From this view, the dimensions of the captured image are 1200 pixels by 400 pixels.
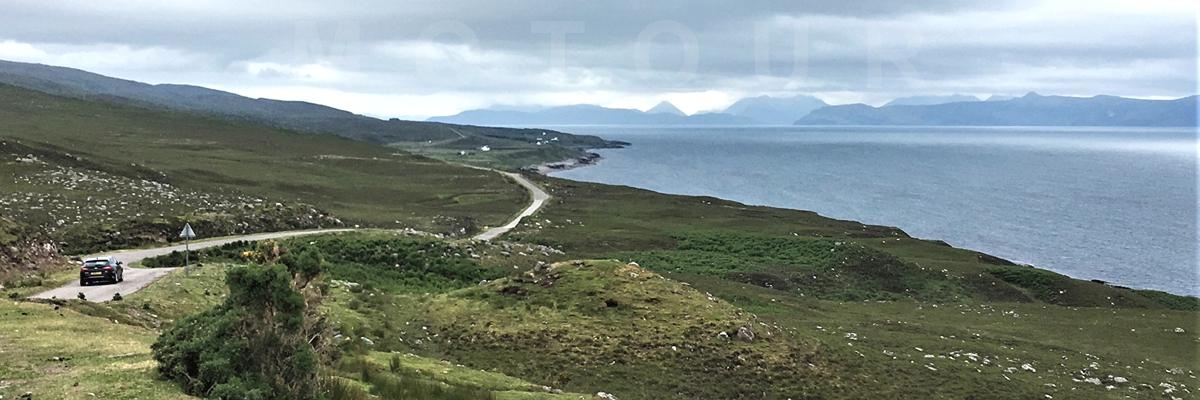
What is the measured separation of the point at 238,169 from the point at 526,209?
53.1 meters

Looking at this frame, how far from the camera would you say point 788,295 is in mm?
47469

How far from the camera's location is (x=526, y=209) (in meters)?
92.2

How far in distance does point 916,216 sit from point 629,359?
121505 mm

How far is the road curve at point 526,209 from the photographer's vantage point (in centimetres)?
6569

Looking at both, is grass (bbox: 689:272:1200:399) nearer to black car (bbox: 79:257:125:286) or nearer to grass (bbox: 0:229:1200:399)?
grass (bbox: 0:229:1200:399)

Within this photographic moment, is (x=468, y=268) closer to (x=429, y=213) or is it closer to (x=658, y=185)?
(x=429, y=213)

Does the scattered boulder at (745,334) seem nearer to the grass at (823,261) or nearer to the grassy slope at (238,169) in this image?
the grass at (823,261)

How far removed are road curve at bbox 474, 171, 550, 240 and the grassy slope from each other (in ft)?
6.81

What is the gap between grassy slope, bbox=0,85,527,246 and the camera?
71.2m

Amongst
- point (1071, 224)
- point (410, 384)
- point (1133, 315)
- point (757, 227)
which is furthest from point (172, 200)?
point (1071, 224)

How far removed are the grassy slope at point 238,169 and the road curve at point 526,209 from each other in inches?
81.7

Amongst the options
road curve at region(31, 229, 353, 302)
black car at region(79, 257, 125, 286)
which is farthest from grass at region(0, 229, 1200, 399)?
black car at region(79, 257, 125, 286)

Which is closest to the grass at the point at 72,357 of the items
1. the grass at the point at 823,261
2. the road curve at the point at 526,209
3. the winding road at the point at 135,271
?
the winding road at the point at 135,271

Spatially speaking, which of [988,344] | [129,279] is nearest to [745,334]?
[988,344]
